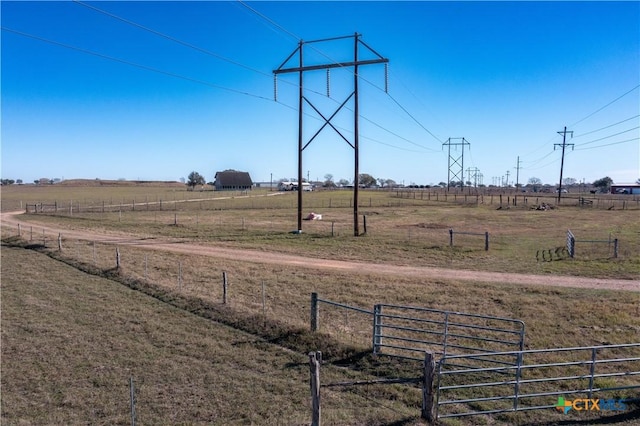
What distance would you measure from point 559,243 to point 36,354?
102 feet

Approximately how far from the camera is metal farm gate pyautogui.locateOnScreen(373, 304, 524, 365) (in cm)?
1208

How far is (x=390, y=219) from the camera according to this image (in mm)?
51094

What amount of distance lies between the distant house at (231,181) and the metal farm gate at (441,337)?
13515 centimetres

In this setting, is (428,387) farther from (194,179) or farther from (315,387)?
(194,179)

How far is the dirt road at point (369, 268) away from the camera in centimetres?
2003

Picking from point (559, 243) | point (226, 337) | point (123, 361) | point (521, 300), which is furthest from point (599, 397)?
point (559, 243)

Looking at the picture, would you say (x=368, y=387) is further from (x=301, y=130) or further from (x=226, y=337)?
(x=301, y=130)

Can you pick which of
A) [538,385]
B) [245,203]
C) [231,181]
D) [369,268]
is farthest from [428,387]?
[231,181]

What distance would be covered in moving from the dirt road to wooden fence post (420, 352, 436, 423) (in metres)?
12.4

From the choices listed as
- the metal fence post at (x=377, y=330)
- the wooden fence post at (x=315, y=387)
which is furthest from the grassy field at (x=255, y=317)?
the wooden fence post at (x=315, y=387)

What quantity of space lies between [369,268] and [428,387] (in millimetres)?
14783

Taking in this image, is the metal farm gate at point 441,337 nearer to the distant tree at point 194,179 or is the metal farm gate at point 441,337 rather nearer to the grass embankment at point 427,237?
the grass embankment at point 427,237

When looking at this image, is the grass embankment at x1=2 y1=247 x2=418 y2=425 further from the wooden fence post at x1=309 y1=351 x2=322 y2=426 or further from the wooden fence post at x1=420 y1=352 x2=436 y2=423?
the wooden fence post at x1=309 y1=351 x2=322 y2=426

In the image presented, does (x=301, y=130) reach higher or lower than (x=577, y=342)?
higher
